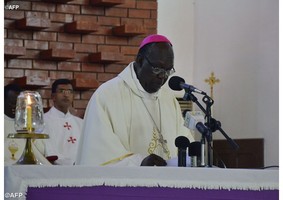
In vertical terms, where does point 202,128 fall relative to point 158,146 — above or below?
above

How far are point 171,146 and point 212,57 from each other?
490 cm

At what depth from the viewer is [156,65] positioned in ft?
16.6

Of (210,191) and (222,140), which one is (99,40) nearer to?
(222,140)

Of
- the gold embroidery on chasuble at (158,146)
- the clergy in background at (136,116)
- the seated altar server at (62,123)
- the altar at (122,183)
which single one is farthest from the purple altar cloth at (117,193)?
the seated altar server at (62,123)

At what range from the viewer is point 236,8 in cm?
966

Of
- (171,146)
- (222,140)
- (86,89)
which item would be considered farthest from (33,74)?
(171,146)

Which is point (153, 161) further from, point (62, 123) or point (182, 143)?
point (62, 123)

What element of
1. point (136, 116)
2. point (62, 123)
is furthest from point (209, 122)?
point (62, 123)

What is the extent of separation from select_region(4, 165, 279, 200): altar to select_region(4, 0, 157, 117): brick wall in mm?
4825

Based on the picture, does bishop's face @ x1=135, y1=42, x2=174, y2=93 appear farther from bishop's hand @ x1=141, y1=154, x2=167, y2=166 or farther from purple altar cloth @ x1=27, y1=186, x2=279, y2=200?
purple altar cloth @ x1=27, y1=186, x2=279, y2=200

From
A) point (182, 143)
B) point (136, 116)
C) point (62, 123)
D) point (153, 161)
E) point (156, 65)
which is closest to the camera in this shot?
point (182, 143)

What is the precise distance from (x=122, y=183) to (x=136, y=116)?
1572 mm

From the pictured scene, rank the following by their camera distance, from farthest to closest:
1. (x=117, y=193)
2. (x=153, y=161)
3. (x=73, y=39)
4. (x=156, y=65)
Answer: (x=73, y=39), (x=156, y=65), (x=153, y=161), (x=117, y=193)

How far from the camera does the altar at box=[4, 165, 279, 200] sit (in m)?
3.61
